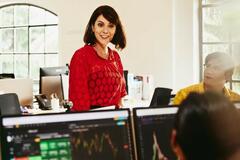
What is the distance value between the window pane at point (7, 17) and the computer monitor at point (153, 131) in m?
5.91

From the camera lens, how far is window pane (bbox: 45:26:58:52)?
6447mm

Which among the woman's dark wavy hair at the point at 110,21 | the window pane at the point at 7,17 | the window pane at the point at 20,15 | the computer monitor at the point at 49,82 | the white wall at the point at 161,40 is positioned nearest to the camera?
the woman's dark wavy hair at the point at 110,21

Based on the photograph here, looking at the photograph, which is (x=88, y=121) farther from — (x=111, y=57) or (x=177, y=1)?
(x=177, y=1)

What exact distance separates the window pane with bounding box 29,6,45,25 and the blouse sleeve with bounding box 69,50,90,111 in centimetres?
415

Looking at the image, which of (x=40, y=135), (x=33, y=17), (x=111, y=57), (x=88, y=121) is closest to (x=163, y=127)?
(x=88, y=121)

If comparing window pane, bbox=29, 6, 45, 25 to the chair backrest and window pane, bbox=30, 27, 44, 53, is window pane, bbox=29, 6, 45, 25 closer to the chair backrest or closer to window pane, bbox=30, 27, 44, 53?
window pane, bbox=30, 27, 44, 53

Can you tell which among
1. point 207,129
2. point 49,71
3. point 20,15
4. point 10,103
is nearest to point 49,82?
point 49,71

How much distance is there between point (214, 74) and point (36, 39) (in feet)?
16.9

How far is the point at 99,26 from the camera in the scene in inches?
108

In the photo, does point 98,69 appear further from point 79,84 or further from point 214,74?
point 214,74

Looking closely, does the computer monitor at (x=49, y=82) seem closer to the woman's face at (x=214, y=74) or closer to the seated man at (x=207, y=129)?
the woman's face at (x=214, y=74)

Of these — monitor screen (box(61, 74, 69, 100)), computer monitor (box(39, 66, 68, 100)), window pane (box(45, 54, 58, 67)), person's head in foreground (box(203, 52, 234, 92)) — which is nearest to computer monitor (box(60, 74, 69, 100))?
monitor screen (box(61, 74, 69, 100))

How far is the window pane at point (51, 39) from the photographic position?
6447mm

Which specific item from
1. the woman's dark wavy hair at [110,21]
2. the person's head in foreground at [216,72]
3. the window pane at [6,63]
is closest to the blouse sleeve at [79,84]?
the woman's dark wavy hair at [110,21]
